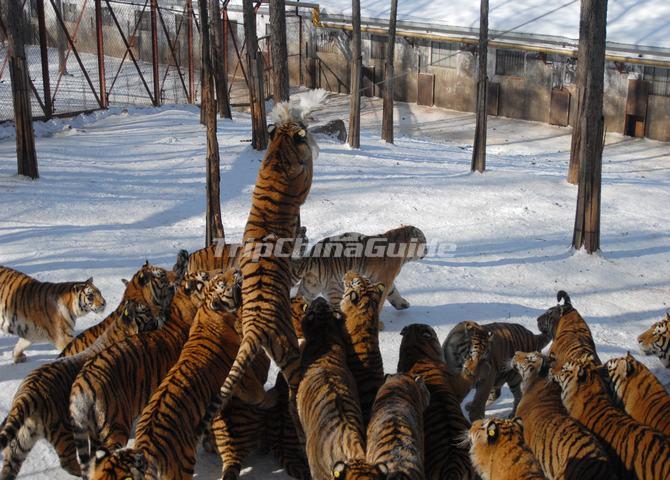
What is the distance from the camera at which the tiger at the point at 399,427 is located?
3824 millimetres

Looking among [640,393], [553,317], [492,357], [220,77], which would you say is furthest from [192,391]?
[220,77]

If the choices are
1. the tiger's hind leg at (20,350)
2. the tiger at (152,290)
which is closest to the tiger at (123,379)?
the tiger at (152,290)

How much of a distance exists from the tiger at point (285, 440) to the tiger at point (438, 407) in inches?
29.9

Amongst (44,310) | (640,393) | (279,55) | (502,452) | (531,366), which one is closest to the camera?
(502,452)

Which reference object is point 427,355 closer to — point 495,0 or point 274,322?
point 274,322

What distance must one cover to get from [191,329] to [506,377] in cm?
229

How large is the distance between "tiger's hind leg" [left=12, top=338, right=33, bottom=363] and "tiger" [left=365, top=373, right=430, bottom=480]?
3077 mm

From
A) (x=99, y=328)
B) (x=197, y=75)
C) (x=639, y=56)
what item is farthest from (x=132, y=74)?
(x=99, y=328)

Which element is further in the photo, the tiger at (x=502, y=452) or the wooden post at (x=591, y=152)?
the wooden post at (x=591, y=152)

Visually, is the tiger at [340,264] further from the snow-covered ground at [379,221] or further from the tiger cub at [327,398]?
the tiger cub at [327,398]

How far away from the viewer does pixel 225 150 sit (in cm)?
1270

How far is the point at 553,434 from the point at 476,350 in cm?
89

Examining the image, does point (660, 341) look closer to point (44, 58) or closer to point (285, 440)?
point (285, 440)

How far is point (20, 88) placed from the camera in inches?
423
